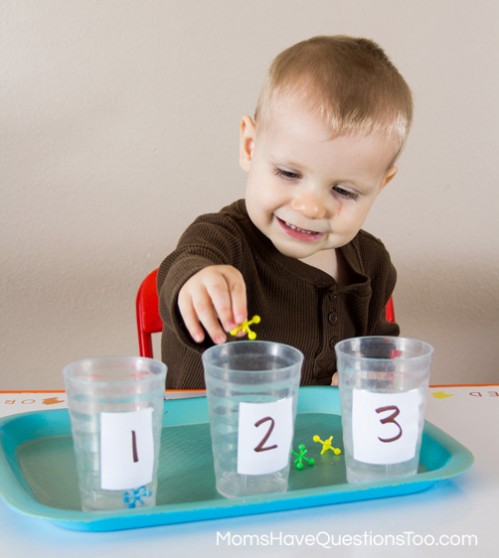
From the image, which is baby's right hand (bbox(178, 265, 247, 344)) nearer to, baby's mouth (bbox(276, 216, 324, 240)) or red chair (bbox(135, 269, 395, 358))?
baby's mouth (bbox(276, 216, 324, 240))

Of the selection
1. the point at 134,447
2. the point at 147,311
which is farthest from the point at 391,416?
the point at 147,311

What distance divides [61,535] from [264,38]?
129 cm

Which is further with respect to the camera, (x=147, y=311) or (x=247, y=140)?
(x=147, y=311)

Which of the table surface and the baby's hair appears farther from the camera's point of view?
the baby's hair

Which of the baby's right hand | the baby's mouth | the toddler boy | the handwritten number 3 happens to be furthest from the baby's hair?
the handwritten number 3

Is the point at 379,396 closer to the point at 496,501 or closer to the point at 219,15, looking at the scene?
the point at 496,501

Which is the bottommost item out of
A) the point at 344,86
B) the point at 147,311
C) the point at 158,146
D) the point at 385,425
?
the point at 147,311

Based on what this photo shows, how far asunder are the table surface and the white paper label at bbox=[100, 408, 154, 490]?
0.14 ft

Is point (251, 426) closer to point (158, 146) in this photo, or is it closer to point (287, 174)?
point (287, 174)

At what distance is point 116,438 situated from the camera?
631 mm

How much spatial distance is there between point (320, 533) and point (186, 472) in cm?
17

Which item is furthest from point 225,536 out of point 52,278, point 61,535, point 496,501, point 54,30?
point 54,30

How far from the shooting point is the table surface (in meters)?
0.61

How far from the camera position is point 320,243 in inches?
41.8
